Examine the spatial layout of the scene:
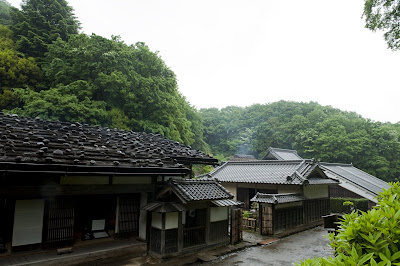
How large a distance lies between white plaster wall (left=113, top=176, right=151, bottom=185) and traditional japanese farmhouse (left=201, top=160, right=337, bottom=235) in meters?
7.78

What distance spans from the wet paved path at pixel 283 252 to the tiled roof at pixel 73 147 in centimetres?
474

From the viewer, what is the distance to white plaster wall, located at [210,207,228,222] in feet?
38.4

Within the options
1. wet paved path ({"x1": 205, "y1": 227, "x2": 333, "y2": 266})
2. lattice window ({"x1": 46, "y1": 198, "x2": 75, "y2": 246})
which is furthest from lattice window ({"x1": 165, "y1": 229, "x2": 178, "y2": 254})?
lattice window ({"x1": 46, "y1": 198, "x2": 75, "y2": 246})

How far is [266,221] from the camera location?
1534cm

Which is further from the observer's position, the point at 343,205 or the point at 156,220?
the point at 343,205

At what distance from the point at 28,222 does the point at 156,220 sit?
435 centimetres

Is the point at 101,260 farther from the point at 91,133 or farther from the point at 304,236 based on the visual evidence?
the point at 304,236

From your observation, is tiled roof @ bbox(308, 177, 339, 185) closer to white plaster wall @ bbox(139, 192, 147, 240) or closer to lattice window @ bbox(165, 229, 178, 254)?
lattice window @ bbox(165, 229, 178, 254)

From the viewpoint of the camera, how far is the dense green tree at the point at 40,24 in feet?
88.8

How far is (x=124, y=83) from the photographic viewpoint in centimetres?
2355

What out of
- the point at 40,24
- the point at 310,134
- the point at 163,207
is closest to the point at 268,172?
the point at 163,207

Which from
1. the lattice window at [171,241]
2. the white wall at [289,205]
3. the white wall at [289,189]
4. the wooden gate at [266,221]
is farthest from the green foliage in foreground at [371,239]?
the white wall at [289,189]

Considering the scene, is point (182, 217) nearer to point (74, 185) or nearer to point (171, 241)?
point (171, 241)

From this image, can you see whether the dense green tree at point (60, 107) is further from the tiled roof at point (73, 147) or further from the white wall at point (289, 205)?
the white wall at point (289, 205)
